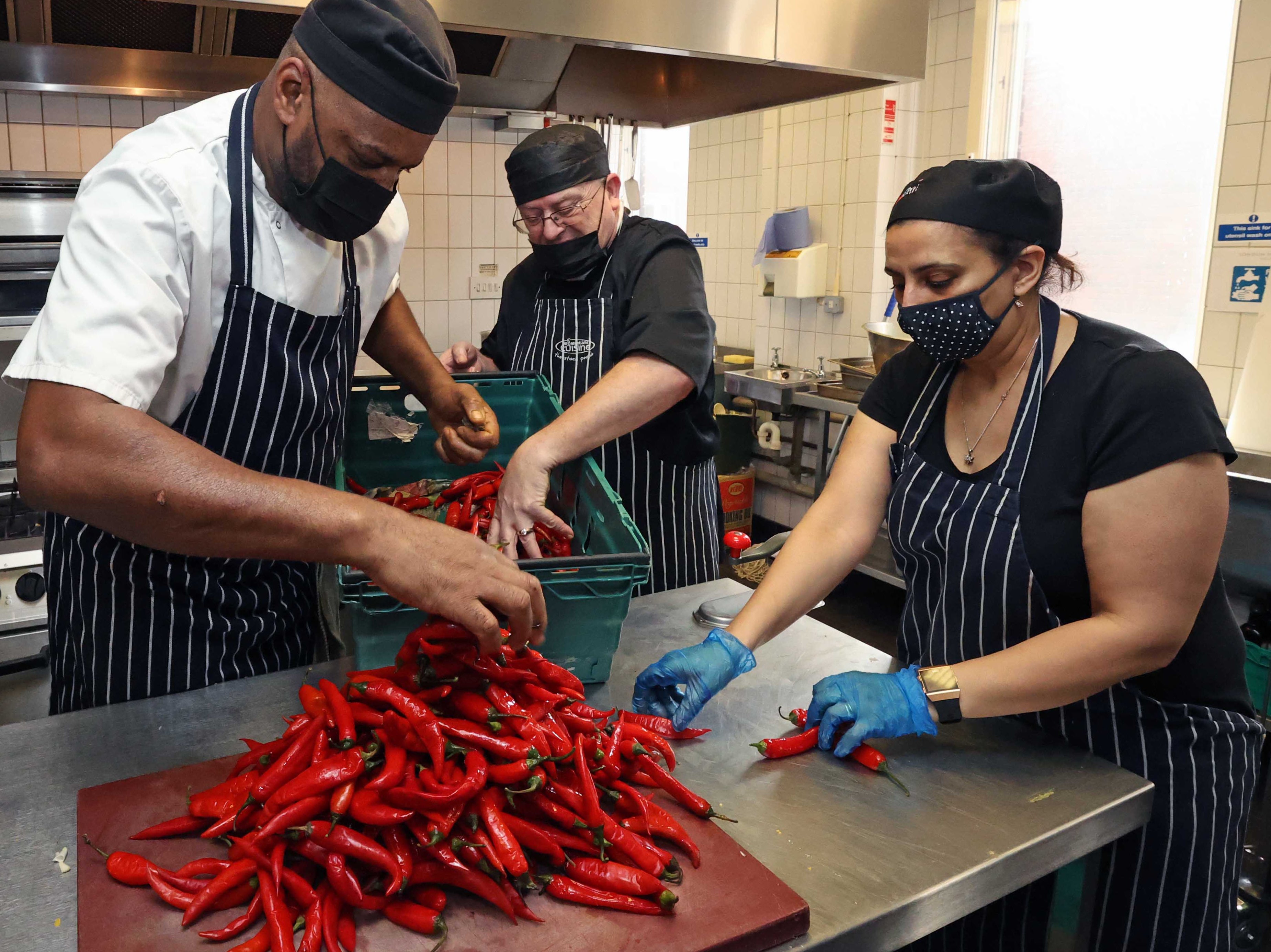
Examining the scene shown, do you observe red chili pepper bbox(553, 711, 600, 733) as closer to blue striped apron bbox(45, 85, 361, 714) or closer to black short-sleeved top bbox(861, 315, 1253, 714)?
blue striped apron bbox(45, 85, 361, 714)

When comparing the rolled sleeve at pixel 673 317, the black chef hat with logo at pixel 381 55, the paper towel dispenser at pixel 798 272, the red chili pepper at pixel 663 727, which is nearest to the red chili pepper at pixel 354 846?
the red chili pepper at pixel 663 727

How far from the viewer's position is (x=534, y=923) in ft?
3.46

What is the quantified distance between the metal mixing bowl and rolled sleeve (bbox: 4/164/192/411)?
11.1ft

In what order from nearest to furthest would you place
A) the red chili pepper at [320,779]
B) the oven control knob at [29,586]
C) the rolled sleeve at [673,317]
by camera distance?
the red chili pepper at [320,779] < the rolled sleeve at [673,317] < the oven control knob at [29,586]

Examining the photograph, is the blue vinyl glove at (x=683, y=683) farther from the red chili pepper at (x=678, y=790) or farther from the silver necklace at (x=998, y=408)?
the silver necklace at (x=998, y=408)

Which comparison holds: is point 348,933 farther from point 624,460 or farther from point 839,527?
point 624,460

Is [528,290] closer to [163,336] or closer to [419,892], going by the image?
[163,336]

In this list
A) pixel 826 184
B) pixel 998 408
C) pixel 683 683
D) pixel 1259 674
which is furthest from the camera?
pixel 826 184

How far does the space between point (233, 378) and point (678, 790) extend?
0.94 meters

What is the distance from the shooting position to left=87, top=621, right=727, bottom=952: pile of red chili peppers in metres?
1.05

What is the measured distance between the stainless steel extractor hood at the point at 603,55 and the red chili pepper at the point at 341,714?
128 centimetres

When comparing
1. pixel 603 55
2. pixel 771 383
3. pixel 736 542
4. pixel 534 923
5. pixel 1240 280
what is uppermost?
pixel 603 55

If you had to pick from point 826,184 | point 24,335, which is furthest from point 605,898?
point 826,184

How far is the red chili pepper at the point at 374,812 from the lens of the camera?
1.08 meters
